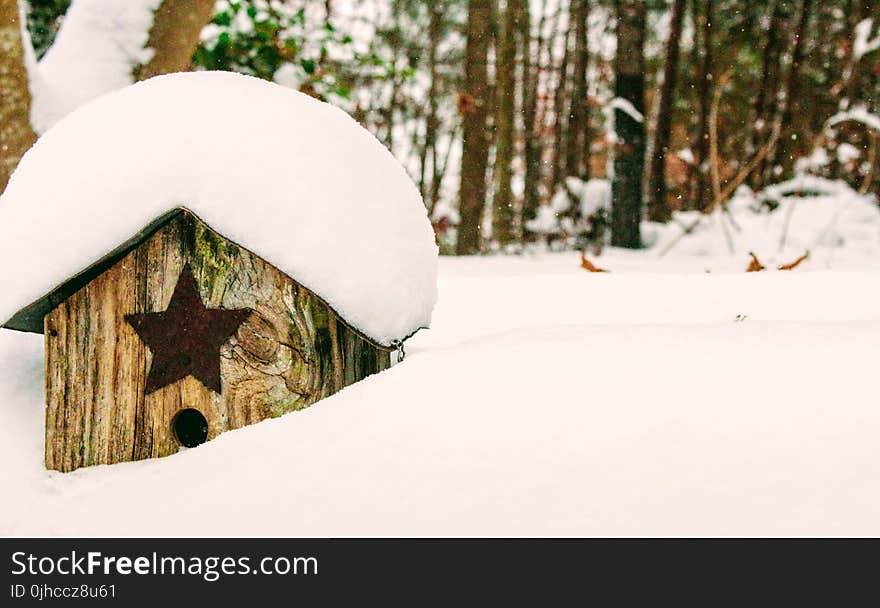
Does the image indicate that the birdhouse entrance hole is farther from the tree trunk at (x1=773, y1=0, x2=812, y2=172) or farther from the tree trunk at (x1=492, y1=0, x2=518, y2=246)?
the tree trunk at (x1=773, y1=0, x2=812, y2=172)

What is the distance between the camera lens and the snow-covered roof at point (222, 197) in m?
1.48

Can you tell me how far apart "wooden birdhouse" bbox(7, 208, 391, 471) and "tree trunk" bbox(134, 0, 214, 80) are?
2.02 m

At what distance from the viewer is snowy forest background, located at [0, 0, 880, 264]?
3.21 metres

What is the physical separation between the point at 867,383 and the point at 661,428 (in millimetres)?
416

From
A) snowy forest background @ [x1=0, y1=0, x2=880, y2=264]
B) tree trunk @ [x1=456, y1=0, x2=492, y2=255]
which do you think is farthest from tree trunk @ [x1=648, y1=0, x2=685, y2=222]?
tree trunk @ [x1=456, y1=0, x2=492, y2=255]

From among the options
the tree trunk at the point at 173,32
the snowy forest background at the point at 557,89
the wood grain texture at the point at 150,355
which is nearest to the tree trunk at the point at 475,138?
the snowy forest background at the point at 557,89

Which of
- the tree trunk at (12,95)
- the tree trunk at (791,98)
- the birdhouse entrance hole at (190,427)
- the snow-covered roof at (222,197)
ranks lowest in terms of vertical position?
the birdhouse entrance hole at (190,427)

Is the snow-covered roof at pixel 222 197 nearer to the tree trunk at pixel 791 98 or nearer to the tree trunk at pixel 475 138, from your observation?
the tree trunk at pixel 475 138

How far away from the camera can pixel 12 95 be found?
2980mm

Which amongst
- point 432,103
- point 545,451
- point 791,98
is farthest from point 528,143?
point 545,451

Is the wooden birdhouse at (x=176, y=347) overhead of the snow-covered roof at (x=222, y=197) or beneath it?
beneath

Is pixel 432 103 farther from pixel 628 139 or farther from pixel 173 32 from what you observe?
pixel 173 32
